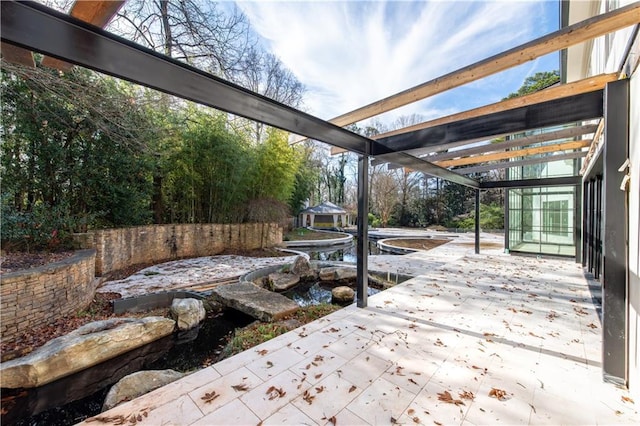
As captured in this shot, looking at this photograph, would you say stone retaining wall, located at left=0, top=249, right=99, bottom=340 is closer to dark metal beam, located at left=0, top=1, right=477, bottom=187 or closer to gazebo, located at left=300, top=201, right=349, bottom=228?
dark metal beam, located at left=0, top=1, right=477, bottom=187

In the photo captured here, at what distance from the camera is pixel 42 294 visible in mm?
3244

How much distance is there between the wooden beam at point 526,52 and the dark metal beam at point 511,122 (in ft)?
1.97

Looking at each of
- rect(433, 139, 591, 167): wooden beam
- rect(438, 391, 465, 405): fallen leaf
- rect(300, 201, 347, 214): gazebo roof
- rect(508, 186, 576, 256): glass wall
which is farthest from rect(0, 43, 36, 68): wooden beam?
rect(300, 201, 347, 214): gazebo roof

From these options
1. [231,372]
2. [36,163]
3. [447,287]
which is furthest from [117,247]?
[447,287]

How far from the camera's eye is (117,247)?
5957 mm

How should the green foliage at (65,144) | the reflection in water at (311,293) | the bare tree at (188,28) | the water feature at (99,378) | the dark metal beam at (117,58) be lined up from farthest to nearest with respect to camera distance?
1. the bare tree at (188,28)
2. the reflection in water at (311,293)
3. the green foliage at (65,144)
4. the water feature at (99,378)
5. the dark metal beam at (117,58)

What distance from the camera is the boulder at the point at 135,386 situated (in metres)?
2.02

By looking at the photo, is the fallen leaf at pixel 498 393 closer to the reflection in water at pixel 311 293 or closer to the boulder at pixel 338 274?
the reflection in water at pixel 311 293

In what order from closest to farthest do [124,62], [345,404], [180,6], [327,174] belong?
[124,62]
[345,404]
[180,6]
[327,174]

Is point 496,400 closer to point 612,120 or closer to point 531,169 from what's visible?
point 612,120

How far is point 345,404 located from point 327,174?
24.4m

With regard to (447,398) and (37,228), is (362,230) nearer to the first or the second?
(447,398)

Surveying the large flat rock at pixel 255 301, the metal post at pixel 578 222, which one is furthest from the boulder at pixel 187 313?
the metal post at pixel 578 222

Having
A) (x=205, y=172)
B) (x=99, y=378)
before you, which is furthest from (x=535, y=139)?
(x=205, y=172)
